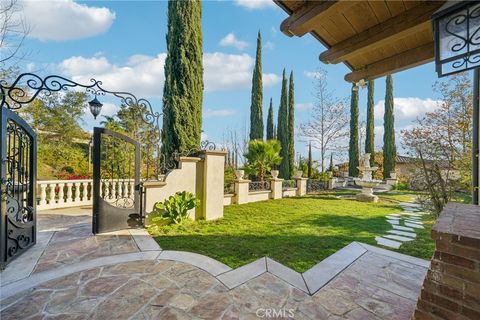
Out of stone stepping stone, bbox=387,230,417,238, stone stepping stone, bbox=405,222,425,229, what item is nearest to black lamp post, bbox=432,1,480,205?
stone stepping stone, bbox=387,230,417,238

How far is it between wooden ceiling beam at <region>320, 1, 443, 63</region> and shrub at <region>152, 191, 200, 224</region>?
3.98 meters

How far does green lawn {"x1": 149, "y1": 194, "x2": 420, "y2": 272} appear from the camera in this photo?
3.18 metres

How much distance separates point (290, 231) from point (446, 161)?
4.06 meters

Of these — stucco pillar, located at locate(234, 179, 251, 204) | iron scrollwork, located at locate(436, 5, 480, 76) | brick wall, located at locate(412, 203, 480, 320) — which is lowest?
stucco pillar, located at locate(234, 179, 251, 204)

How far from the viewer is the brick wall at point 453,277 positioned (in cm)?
112

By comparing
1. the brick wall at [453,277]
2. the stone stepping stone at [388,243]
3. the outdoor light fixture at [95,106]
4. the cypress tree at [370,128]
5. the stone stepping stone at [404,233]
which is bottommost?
the stone stepping stone at [404,233]

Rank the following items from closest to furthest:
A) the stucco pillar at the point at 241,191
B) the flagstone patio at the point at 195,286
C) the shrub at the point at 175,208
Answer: the flagstone patio at the point at 195,286
the shrub at the point at 175,208
the stucco pillar at the point at 241,191

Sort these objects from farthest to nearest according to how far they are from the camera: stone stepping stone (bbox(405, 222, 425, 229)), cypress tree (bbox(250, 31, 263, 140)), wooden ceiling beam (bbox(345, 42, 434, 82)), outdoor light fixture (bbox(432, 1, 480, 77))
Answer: cypress tree (bbox(250, 31, 263, 140)) → stone stepping stone (bbox(405, 222, 425, 229)) → wooden ceiling beam (bbox(345, 42, 434, 82)) → outdoor light fixture (bbox(432, 1, 480, 77))

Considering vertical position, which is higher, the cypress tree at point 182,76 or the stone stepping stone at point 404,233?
the cypress tree at point 182,76

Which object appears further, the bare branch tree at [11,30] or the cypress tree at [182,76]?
the cypress tree at [182,76]

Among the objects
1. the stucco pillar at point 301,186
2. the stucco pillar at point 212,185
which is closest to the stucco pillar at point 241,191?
the stucco pillar at point 212,185

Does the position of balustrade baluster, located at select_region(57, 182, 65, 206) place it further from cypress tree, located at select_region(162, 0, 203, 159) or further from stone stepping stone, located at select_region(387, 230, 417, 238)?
stone stepping stone, located at select_region(387, 230, 417, 238)

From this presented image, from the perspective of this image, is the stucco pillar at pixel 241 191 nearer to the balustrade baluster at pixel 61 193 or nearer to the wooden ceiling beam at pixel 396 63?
the wooden ceiling beam at pixel 396 63

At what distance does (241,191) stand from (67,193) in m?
5.75
